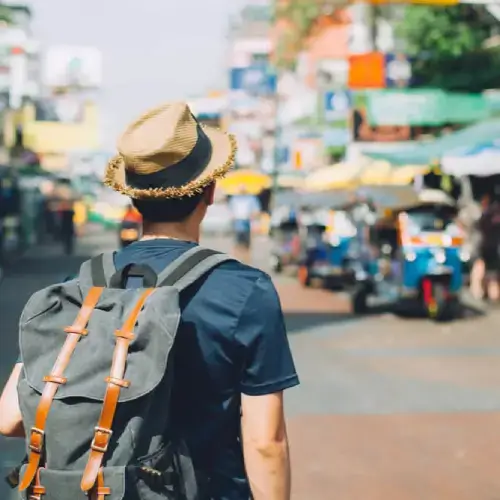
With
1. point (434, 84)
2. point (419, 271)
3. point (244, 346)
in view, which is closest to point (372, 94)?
point (434, 84)

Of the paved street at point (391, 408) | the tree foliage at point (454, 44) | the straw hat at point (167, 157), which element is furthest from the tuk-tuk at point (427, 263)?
the straw hat at point (167, 157)

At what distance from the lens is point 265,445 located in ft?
8.52

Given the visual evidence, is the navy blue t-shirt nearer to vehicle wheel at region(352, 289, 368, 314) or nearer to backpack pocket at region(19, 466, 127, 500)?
backpack pocket at region(19, 466, 127, 500)

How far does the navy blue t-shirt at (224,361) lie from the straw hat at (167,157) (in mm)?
200

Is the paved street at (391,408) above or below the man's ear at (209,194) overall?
below

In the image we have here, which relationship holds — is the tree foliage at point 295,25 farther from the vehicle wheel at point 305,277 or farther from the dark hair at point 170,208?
the dark hair at point 170,208

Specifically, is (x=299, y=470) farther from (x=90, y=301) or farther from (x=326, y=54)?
(x=326, y=54)

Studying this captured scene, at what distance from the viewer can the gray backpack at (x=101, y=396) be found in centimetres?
236

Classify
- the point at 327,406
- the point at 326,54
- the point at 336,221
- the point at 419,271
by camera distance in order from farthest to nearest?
the point at 326,54, the point at 336,221, the point at 419,271, the point at 327,406

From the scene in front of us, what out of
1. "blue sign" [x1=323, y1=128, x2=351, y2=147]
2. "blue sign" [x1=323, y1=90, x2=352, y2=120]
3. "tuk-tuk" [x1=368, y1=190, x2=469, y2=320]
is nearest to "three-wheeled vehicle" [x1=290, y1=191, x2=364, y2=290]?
"tuk-tuk" [x1=368, y1=190, x2=469, y2=320]

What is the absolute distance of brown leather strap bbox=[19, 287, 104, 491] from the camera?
2.39 meters

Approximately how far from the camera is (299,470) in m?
7.27

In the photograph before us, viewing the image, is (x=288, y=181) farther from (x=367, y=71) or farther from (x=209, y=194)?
(x=209, y=194)

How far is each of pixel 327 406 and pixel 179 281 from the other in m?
6.99
